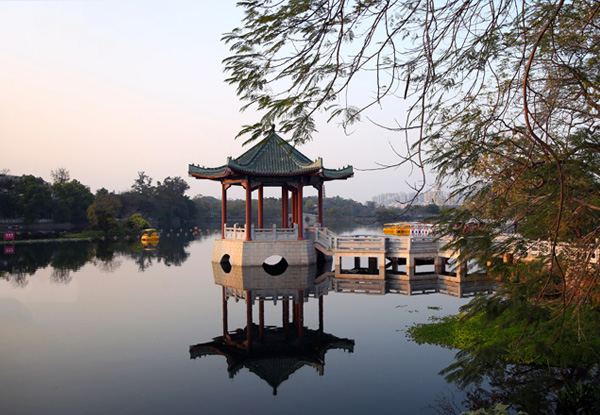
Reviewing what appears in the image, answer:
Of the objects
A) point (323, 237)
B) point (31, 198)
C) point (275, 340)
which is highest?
point (31, 198)

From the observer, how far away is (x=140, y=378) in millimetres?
6395

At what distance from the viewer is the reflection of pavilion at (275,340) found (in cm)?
705

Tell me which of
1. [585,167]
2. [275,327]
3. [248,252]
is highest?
[585,167]

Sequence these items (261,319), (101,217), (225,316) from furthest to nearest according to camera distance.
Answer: (101,217) < (225,316) < (261,319)

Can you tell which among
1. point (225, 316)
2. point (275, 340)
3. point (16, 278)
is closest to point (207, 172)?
point (16, 278)

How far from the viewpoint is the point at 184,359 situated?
287 inches

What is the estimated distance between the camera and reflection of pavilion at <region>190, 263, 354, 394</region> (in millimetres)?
7055

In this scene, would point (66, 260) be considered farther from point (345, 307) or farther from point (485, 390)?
point (485, 390)

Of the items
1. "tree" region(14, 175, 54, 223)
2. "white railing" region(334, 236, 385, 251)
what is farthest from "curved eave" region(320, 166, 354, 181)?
"tree" region(14, 175, 54, 223)

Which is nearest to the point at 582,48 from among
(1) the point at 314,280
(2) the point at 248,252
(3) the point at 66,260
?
(1) the point at 314,280

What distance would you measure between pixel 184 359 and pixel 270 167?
10.5 metres

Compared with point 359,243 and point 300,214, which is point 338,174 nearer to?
point 300,214

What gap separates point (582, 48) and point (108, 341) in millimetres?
8581

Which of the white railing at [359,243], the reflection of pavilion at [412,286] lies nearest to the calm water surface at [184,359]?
the reflection of pavilion at [412,286]
